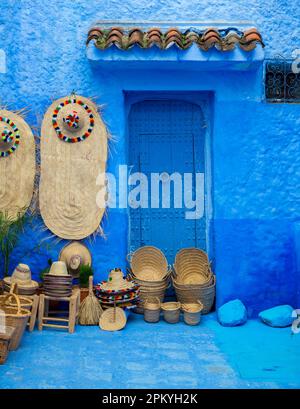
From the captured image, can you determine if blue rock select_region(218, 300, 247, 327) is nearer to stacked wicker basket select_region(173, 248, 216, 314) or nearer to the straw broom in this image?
stacked wicker basket select_region(173, 248, 216, 314)

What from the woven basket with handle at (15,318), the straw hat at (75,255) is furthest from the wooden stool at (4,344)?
the straw hat at (75,255)

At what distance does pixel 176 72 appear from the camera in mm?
6719

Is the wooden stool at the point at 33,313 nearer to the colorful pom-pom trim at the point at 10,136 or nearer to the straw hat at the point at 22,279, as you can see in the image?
the straw hat at the point at 22,279

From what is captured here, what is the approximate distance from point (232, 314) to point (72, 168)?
8.85 feet

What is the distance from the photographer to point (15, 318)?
5090mm

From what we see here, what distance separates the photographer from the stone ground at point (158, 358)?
4.46 m

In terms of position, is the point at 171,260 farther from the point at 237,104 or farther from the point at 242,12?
the point at 242,12

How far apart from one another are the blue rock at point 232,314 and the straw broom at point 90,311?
1.48 m

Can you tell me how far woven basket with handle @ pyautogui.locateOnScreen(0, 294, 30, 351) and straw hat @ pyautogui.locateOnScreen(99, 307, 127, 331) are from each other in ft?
3.48

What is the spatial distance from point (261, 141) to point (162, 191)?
1.44m

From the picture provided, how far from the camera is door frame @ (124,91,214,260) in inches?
271

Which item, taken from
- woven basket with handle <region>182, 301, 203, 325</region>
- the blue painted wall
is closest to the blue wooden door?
the blue painted wall

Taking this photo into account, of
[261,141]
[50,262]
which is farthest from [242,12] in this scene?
[50,262]

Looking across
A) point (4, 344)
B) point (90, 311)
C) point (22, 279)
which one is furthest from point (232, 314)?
point (4, 344)
